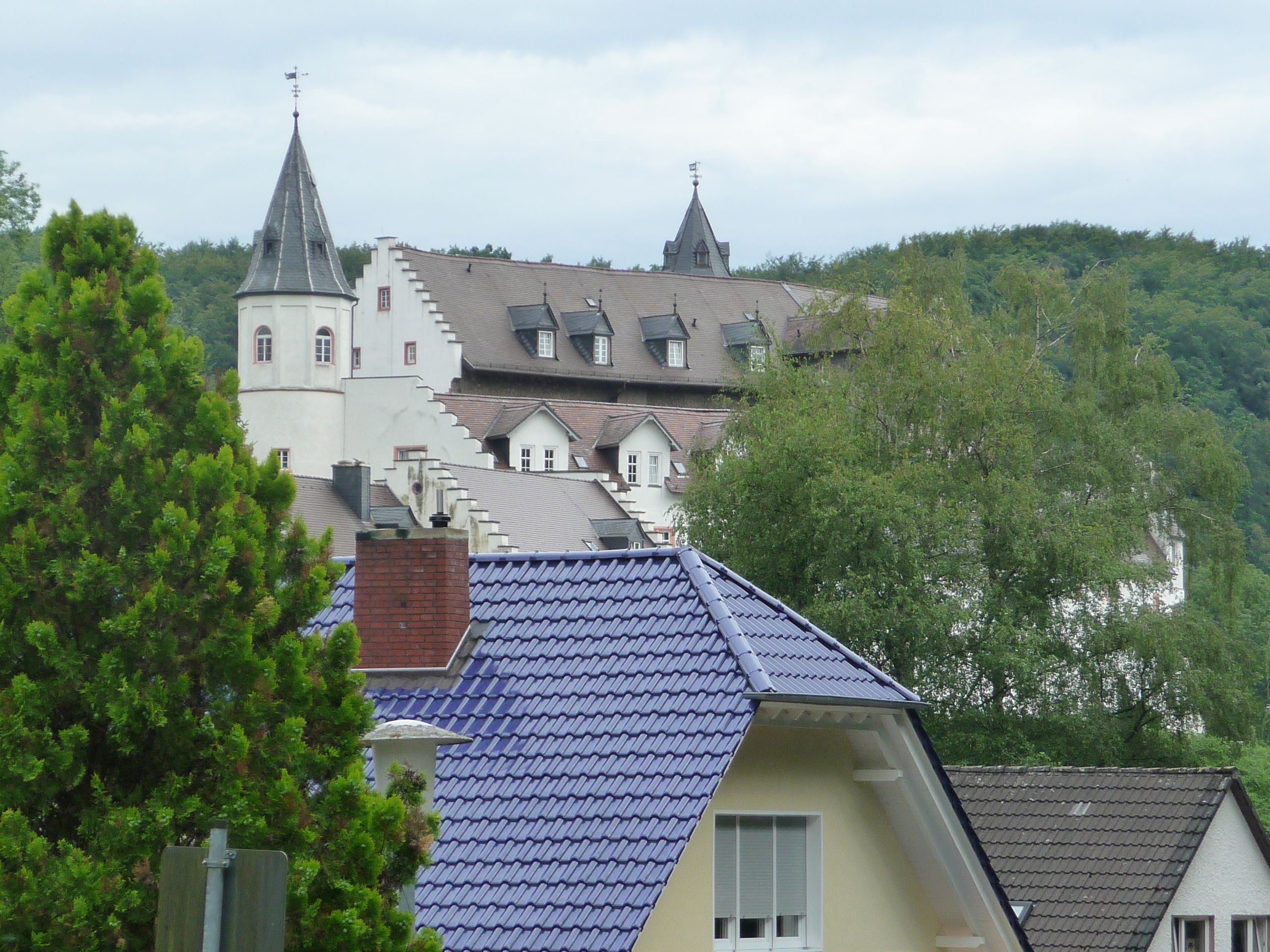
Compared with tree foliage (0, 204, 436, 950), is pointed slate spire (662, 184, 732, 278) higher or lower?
higher

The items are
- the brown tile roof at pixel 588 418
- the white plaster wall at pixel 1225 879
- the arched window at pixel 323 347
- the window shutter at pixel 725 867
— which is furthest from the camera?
the arched window at pixel 323 347

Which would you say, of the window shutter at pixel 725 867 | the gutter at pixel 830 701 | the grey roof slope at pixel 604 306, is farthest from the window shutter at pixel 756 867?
the grey roof slope at pixel 604 306

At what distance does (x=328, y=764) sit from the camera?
311 inches

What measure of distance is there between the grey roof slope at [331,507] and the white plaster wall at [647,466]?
432 inches

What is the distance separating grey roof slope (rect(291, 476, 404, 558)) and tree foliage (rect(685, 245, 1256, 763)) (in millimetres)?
15036

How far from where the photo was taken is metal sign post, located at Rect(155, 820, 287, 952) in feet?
14.6

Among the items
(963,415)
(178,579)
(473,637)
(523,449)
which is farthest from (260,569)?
(523,449)

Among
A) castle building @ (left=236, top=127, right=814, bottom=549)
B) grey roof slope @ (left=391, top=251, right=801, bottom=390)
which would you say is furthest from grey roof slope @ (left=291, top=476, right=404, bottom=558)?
grey roof slope @ (left=391, top=251, right=801, bottom=390)

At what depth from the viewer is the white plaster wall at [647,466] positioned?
7000 cm

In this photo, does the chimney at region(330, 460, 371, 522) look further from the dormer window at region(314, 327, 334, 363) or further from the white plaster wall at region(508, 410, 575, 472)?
the dormer window at region(314, 327, 334, 363)

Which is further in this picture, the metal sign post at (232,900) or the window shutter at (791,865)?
the window shutter at (791,865)

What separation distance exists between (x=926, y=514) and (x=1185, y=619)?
695cm

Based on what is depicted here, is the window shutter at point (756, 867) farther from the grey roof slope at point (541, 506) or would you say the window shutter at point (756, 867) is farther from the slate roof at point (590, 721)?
the grey roof slope at point (541, 506)

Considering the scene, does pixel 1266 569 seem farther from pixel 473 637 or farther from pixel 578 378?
pixel 473 637
